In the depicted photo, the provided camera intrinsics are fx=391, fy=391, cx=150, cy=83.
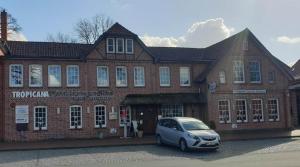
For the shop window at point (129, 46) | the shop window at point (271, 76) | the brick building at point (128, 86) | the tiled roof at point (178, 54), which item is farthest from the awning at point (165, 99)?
the shop window at point (271, 76)

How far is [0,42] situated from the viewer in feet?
94.3

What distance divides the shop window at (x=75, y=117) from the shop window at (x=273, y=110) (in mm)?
16234

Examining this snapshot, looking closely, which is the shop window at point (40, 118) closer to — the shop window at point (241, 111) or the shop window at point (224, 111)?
the shop window at point (224, 111)

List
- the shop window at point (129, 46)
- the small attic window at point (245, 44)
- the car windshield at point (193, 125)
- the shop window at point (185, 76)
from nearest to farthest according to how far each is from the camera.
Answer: the car windshield at point (193, 125) → the shop window at point (129, 46) → the shop window at point (185, 76) → the small attic window at point (245, 44)

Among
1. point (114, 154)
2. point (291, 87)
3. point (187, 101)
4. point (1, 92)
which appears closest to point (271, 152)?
point (114, 154)

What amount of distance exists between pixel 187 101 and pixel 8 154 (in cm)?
1514

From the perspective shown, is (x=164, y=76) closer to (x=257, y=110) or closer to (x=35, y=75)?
(x=257, y=110)

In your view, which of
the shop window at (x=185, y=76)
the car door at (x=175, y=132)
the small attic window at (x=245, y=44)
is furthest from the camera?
the small attic window at (x=245, y=44)

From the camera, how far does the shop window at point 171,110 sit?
3191 cm

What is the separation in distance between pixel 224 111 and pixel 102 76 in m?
10.5

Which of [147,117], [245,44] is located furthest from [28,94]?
[245,44]

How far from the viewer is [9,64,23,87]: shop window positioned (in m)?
28.4

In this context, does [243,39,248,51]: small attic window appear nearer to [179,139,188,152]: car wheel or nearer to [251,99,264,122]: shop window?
[251,99,264,122]: shop window

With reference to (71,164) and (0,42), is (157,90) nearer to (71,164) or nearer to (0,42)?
(0,42)
